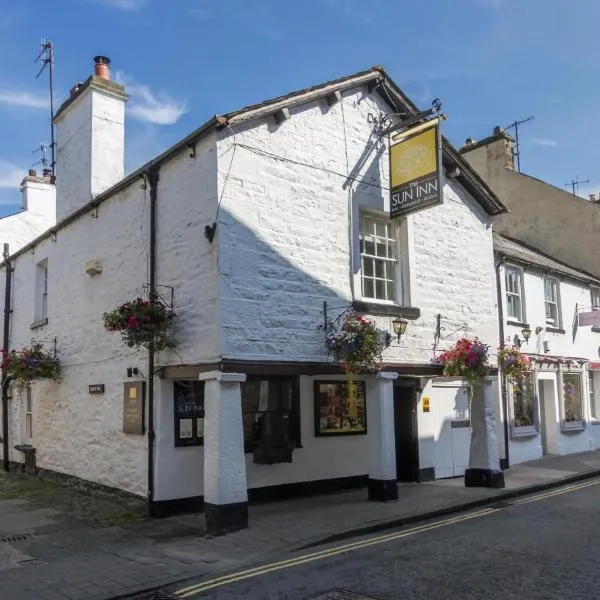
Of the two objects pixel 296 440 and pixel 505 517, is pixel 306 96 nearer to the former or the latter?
pixel 296 440

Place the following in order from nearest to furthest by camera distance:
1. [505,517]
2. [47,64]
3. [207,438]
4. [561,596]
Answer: [561,596] < [207,438] < [505,517] < [47,64]

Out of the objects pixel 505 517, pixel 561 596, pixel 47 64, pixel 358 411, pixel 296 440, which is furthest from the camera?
pixel 47 64

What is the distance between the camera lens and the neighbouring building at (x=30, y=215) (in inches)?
771

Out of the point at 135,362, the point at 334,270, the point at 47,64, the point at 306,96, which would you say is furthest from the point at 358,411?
the point at 47,64

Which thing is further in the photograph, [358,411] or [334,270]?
[358,411]

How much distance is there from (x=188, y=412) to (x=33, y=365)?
4.93 meters

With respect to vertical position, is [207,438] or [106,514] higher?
[207,438]

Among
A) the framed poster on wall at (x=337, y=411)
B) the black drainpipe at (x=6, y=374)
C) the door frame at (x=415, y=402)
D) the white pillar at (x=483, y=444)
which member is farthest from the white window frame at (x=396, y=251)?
the black drainpipe at (x=6, y=374)

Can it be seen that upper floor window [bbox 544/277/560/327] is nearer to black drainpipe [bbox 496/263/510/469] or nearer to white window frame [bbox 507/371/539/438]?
white window frame [bbox 507/371/539/438]

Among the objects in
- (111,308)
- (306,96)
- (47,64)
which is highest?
(47,64)

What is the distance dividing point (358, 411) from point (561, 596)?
22.7ft

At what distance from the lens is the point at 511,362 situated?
45.3 feet

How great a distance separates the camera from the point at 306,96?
418 inches

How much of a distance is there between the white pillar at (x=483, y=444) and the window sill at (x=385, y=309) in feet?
6.19
